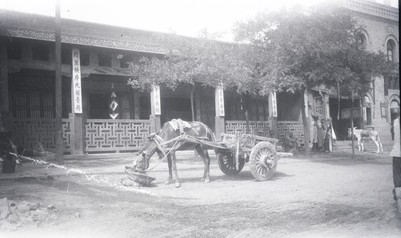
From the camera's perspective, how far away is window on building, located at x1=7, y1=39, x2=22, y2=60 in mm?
12673

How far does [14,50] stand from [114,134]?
15.5ft

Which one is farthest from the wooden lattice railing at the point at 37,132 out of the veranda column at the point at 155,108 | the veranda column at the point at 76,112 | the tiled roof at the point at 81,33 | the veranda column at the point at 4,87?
the veranda column at the point at 155,108

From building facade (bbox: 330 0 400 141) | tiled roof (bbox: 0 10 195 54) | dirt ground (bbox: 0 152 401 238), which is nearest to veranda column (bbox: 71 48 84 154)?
tiled roof (bbox: 0 10 195 54)

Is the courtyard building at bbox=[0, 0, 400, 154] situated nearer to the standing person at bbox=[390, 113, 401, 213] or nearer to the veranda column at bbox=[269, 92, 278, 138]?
the veranda column at bbox=[269, 92, 278, 138]

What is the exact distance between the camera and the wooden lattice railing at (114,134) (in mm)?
13406

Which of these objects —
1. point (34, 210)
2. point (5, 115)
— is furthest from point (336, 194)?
point (5, 115)

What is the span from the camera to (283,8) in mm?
11562

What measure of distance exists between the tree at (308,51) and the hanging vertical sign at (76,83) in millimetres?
6156

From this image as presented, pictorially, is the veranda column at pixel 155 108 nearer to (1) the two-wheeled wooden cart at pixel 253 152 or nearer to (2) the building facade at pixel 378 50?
(1) the two-wheeled wooden cart at pixel 253 152

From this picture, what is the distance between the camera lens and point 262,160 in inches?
311

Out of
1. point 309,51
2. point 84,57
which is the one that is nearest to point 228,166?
point 309,51

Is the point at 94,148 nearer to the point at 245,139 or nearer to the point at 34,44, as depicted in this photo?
the point at 34,44

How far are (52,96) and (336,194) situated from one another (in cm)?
1211

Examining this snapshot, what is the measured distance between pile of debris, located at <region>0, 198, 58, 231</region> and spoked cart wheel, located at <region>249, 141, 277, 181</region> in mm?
4249
